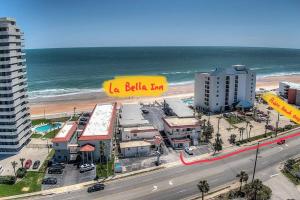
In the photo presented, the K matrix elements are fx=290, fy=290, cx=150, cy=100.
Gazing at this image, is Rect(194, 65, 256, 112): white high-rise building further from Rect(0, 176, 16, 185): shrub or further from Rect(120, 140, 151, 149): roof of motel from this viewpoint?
Rect(0, 176, 16, 185): shrub

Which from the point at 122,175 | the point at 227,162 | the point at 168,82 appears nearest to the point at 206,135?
the point at 227,162

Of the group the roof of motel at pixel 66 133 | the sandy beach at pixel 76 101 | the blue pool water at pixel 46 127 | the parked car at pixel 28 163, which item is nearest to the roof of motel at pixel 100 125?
the roof of motel at pixel 66 133

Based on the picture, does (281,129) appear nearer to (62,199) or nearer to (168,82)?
(62,199)

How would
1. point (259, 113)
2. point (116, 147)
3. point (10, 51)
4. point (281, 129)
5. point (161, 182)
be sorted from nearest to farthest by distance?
point (161, 182)
point (10, 51)
point (116, 147)
point (281, 129)
point (259, 113)

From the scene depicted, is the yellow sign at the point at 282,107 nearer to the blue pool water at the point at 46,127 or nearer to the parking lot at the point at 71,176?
the parking lot at the point at 71,176

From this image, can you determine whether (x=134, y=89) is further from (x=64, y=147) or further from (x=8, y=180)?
(x=8, y=180)
